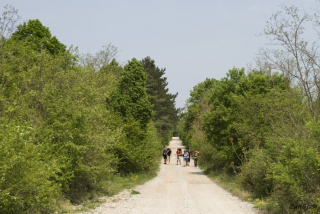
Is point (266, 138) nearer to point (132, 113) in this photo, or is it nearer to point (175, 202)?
point (175, 202)

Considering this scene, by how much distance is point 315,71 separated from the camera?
1780 centimetres

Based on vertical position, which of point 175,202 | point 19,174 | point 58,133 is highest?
point 58,133

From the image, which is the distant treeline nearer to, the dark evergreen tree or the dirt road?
the dirt road

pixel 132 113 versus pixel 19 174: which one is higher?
pixel 132 113

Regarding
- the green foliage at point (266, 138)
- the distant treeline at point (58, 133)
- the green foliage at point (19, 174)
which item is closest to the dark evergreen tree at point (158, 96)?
the green foliage at point (266, 138)

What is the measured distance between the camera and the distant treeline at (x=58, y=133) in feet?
32.7

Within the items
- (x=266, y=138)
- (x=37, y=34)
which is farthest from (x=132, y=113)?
(x=37, y=34)

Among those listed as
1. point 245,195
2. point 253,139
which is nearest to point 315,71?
point 253,139

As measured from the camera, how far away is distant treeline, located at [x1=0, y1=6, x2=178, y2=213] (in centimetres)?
995

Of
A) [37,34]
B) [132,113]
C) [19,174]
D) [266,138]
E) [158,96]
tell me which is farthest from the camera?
[158,96]

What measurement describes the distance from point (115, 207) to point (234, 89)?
59.9ft

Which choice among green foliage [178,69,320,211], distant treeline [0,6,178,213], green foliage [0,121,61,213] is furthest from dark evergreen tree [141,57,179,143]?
green foliage [0,121,61,213]

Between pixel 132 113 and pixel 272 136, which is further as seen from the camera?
pixel 132 113

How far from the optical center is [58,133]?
46.7ft
